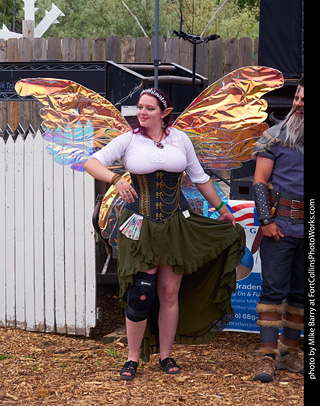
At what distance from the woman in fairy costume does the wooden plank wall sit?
8.59m

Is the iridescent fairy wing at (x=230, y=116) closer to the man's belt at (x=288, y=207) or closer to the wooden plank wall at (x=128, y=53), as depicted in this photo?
the man's belt at (x=288, y=207)

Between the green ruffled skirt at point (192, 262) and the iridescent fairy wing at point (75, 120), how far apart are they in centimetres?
61

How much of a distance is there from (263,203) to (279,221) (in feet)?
0.51

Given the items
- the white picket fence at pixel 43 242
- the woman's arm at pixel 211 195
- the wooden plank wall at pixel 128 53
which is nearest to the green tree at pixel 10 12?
the wooden plank wall at pixel 128 53

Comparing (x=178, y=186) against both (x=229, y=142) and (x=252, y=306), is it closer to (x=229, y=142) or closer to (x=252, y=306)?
(x=229, y=142)

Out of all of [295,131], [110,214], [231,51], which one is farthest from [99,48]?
[295,131]

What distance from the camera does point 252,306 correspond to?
510cm

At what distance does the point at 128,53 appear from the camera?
12.8 metres

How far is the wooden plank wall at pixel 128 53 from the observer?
12391mm

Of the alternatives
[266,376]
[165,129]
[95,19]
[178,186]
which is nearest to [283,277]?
[266,376]

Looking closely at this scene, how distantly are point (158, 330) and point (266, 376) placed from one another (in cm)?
81

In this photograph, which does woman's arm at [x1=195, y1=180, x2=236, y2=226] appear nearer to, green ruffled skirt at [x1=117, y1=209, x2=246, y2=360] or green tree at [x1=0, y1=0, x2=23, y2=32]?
green ruffled skirt at [x1=117, y1=209, x2=246, y2=360]

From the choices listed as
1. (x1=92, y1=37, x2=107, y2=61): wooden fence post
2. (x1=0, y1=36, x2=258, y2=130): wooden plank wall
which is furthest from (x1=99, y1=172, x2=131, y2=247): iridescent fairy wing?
(x1=92, y1=37, x2=107, y2=61): wooden fence post

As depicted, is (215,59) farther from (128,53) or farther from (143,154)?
(143,154)
